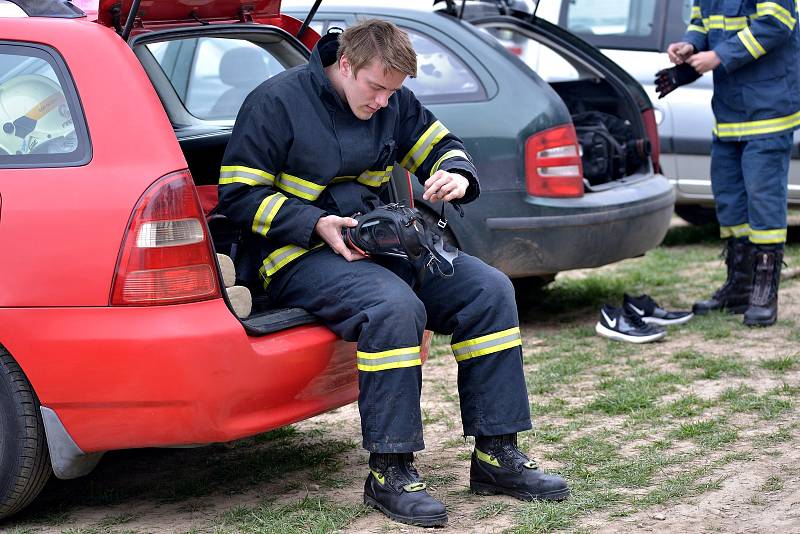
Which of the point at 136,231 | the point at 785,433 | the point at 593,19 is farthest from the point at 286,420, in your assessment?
the point at 593,19

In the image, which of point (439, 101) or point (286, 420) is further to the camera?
point (439, 101)

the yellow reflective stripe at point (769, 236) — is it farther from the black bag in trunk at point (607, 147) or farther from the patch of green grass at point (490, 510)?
the patch of green grass at point (490, 510)

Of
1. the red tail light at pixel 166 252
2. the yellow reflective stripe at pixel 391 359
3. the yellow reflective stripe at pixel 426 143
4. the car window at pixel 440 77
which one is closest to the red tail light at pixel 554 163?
the car window at pixel 440 77

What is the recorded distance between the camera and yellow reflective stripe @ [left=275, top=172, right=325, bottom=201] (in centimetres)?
357

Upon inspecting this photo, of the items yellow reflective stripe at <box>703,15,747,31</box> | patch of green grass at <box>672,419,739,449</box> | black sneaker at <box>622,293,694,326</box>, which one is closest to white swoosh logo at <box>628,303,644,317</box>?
black sneaker at <box>622,293,694,326</box>

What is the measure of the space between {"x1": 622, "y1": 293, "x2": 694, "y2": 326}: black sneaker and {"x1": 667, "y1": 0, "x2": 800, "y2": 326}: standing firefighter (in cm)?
35

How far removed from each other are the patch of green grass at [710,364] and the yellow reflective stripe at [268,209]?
232cm

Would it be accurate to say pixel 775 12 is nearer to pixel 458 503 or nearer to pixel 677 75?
pixel 677 75

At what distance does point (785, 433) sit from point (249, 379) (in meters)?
2.00

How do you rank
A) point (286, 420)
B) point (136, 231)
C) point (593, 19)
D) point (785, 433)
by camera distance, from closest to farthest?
1. point (136, 231)
2. point (286, 420)
3. point (785, 433)
4. point (593, 19)

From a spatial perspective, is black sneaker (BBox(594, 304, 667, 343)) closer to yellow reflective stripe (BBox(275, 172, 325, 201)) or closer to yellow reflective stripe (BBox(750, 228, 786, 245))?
yellow reflective stripe (BBox(750, 228, 786, 245))

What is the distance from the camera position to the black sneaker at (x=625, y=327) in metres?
5.70

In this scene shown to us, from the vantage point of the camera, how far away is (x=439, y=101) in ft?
18.4

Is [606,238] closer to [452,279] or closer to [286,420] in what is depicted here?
[452,279]
